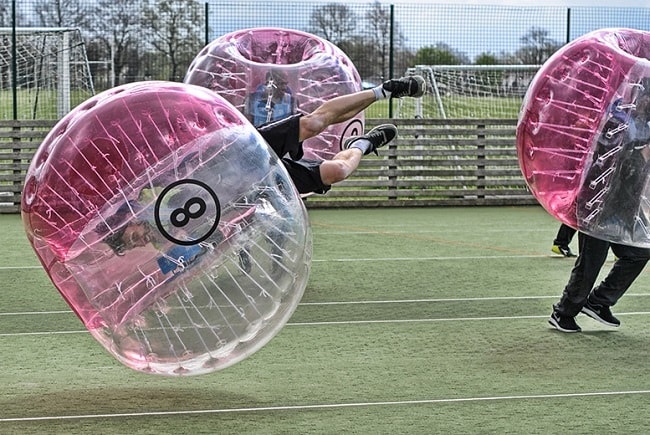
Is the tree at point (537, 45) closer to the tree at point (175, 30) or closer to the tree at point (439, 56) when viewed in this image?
the tree at point (439, 56)

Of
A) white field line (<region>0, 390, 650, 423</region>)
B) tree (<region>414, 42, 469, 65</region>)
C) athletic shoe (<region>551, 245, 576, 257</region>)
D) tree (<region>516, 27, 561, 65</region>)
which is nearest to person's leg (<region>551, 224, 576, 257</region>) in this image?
athletic shoe (<region>551, 245, 576, 257</region>)

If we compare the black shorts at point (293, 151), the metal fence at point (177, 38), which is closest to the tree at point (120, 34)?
the metal fence at point (177, 38)

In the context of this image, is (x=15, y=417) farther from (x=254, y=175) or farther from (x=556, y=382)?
(x=556, y=382)

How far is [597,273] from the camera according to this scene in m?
8.16

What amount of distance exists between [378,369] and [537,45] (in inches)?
524

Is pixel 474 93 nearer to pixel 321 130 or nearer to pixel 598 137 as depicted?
pixel 321 130

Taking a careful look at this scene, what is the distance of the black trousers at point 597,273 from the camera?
812 centimetres

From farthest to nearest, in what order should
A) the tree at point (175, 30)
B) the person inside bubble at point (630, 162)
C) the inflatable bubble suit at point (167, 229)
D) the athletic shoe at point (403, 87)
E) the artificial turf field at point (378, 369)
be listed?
the tree at point (175, 30), the athletic shoe at point (403, 87), the person inside bubble at point (630, 162), the artificial turf field at point (378, 369), the inflatable bubble suit at point (167, 229)

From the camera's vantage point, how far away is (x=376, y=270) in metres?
11.5

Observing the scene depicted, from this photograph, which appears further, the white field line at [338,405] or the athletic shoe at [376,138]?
the athletic shoe at [376,138]

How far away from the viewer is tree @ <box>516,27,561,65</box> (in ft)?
63.9

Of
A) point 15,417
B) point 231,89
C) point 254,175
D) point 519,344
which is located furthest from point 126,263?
point 231,89

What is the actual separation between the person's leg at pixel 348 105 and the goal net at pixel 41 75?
10623 millimetres

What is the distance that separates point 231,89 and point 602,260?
340 centimetres
